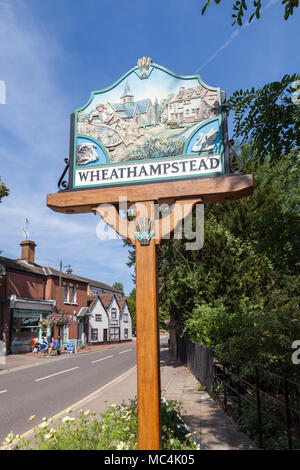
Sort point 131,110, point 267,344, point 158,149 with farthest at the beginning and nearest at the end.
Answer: point 267,344 < point 131,110 < point 158,149

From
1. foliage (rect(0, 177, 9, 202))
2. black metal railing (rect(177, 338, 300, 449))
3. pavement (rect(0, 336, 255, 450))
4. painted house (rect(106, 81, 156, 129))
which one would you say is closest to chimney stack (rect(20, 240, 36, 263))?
foliage (rect(0, 177, 9, 202))

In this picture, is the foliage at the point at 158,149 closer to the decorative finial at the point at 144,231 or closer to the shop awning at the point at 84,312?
the decorative finial at the point at 144,231

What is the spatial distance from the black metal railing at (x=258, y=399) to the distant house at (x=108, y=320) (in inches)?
1273

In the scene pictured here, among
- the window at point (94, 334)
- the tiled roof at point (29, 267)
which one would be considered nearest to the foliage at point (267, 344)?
the tiled roof at point (29, 267)

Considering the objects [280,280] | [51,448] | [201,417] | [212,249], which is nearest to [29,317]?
[212,249]

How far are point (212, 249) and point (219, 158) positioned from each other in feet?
35.9

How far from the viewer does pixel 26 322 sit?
2873 centimetres

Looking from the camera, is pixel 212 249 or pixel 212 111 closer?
pixel 212 111

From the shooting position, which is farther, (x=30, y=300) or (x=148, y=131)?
(x=30, y=300)

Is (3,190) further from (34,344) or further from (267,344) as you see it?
(267,344)

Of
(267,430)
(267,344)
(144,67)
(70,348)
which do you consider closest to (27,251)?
(70,348)

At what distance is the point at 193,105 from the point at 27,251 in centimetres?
3219
